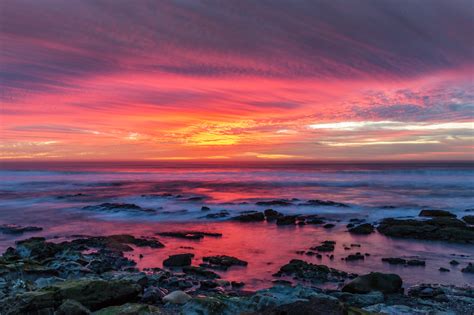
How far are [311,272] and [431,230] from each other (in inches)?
452

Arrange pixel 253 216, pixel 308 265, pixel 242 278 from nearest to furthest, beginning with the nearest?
pixel 242 278 < pixel 308 265 < pixel 253 216

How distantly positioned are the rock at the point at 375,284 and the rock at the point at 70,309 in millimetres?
8176

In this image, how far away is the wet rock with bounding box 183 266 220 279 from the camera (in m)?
14.8

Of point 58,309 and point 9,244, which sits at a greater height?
point 58,309

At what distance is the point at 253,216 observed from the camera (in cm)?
2984

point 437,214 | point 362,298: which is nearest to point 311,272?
point 362,298

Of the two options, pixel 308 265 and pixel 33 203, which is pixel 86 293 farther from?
pixel 33 203

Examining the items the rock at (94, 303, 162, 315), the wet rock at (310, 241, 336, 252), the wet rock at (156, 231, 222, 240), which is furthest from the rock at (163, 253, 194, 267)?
the rock at (94, 303, 162, 315)

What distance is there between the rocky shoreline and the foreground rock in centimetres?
10

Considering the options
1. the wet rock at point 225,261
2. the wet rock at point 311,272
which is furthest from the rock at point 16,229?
the wet rock at point 311,272

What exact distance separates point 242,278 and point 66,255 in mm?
7902

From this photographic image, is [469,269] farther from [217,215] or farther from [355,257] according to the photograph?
[217,215]

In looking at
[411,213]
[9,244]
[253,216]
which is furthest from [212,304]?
[411,213]

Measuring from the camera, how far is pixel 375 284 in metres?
12.6
